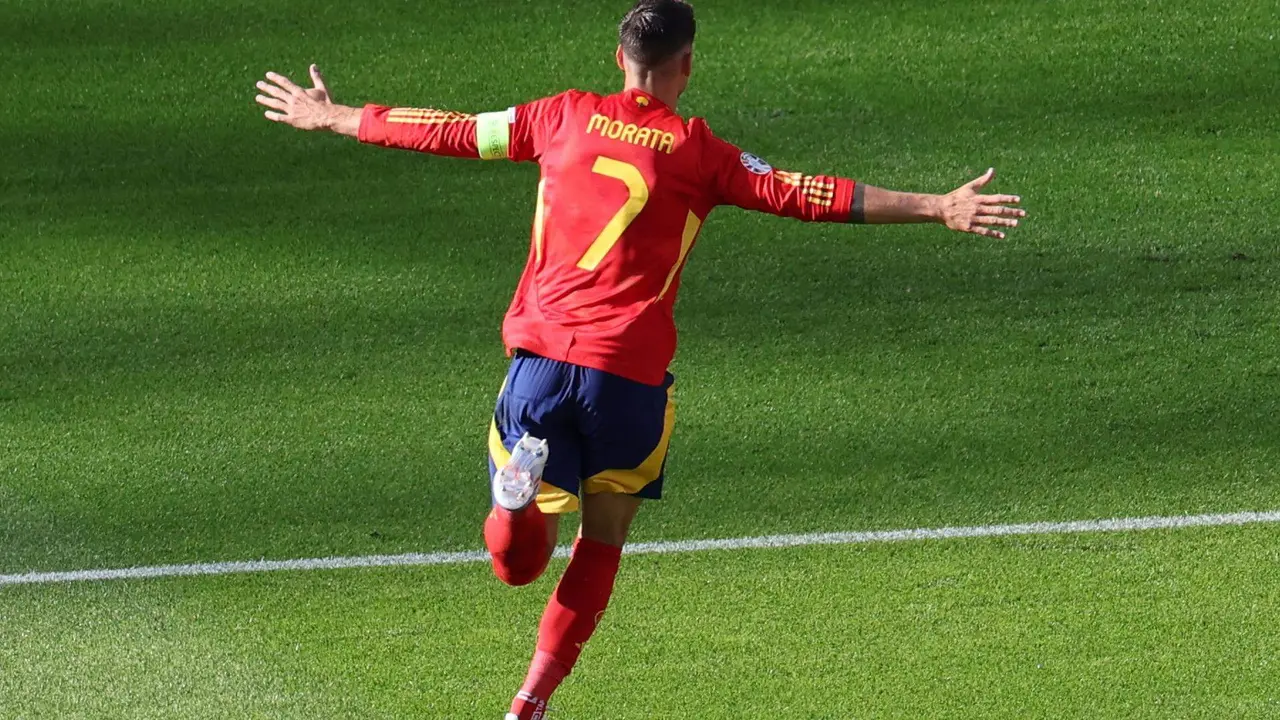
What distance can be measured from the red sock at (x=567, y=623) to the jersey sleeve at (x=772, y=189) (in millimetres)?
1137

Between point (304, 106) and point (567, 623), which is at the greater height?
point (304, 106)

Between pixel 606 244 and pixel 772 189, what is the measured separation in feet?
1.61

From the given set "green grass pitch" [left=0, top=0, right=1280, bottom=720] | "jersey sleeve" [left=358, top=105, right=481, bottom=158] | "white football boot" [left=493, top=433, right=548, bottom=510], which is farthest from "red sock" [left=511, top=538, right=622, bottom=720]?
"jersey sleeve" [left=358, top=105, right=481, bottom=158]

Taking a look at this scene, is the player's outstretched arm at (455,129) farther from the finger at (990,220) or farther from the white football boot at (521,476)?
the finger at (990,220)

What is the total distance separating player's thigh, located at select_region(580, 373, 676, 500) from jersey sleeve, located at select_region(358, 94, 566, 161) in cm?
74

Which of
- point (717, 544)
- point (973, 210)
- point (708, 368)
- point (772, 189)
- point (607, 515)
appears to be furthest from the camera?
Answer: point (708, 368)

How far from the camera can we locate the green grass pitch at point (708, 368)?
19.5 feet

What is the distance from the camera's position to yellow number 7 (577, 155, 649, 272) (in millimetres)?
4812

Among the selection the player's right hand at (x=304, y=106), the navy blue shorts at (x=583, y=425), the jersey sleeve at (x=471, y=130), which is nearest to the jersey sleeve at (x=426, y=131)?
the jersey sleeve at (x=471, y=130)

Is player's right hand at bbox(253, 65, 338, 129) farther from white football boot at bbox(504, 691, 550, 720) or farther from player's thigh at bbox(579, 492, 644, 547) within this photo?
white football boot at bbox(504, 691, 550, 720)

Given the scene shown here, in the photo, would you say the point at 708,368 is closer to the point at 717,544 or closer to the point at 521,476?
the point at 717,544

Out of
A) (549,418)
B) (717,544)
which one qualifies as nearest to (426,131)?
(549,418)

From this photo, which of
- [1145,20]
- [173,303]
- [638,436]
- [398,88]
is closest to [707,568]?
[638,436]

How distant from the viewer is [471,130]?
5.08 metres
